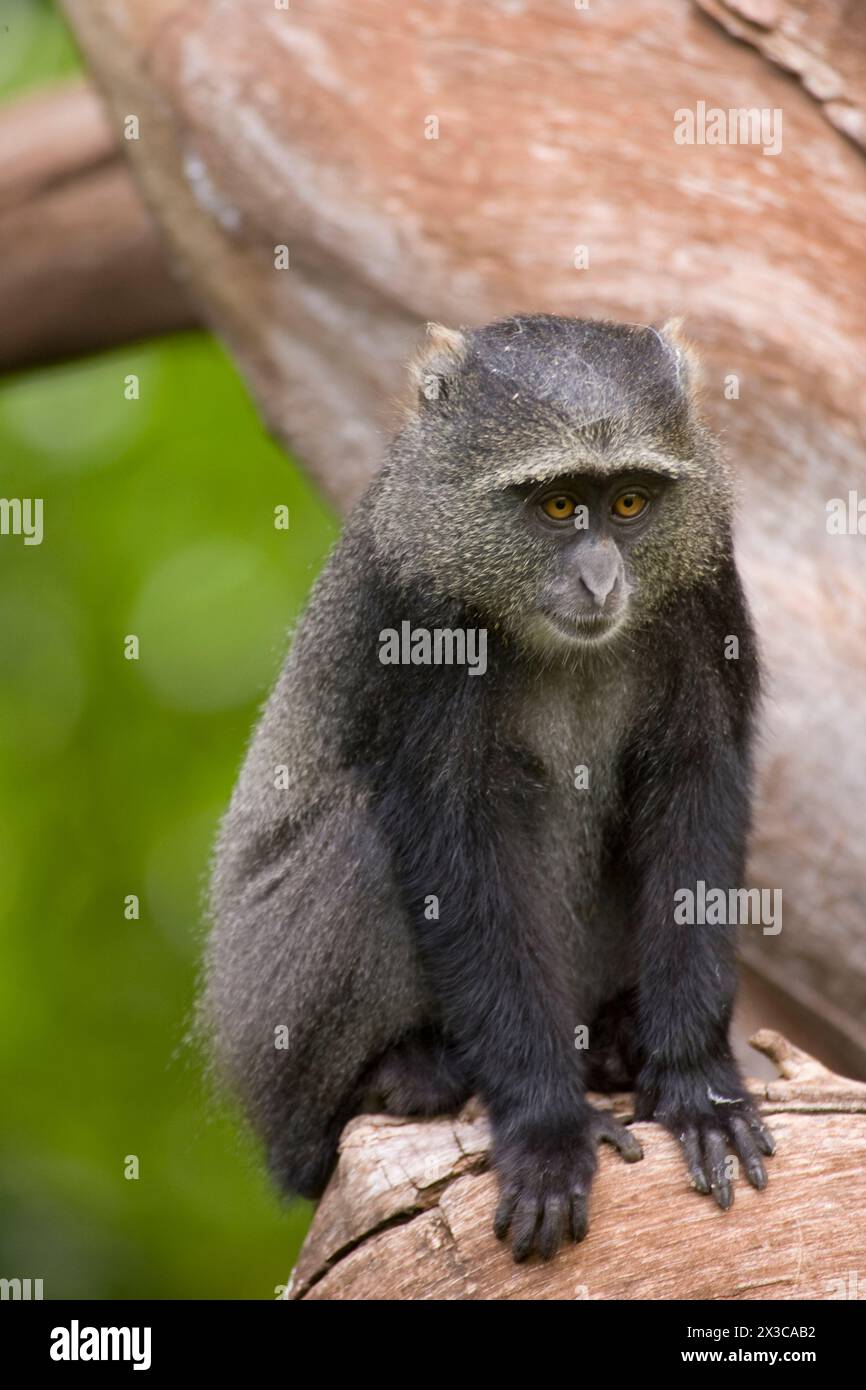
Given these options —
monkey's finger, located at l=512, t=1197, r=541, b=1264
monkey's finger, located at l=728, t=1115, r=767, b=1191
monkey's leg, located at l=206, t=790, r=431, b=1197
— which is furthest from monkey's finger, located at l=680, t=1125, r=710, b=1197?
monkey's leg, located at l=206, t=790, r=431, b=1197

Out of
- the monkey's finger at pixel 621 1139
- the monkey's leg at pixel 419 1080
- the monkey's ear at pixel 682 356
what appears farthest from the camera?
the monkey's leg at pixel 419 1080

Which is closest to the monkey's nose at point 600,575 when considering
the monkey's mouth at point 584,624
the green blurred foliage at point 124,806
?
the monkey's mouth at point 584,624

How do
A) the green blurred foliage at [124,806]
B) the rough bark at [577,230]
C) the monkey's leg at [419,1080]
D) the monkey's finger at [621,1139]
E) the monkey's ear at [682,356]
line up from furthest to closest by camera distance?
the green blurred foliage at [124,806]
the rough bark at [577,230]
the monkey's leg at [419,1080]
the monkey's ear at [682,356]
the monkey's finger at [621,1139]

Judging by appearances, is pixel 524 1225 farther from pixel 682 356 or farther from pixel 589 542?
pixel 682 356

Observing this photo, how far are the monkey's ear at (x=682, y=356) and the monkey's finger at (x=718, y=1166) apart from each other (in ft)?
10.5

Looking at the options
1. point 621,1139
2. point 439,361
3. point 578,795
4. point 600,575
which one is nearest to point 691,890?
point 578,795

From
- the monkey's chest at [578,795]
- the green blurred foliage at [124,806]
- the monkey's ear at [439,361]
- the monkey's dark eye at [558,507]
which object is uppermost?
the monkey's ear at [439,361]

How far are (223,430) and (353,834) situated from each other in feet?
30.8

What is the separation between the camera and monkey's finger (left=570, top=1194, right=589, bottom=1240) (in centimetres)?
641

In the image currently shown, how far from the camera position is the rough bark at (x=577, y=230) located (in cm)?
956

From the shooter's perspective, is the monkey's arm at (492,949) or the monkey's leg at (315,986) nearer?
the monkey's arm at (492,949)

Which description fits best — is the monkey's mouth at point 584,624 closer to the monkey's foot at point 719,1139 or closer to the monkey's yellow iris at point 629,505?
the monkey's yellow iris at point 629,505

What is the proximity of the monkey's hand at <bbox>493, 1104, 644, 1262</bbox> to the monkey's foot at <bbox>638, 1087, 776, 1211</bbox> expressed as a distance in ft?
0.74

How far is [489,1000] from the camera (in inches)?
268
